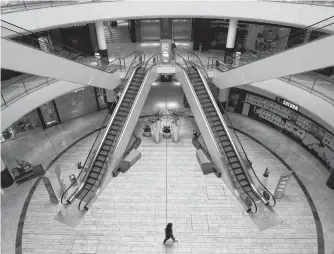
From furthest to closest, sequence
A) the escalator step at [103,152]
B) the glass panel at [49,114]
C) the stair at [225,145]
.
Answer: the glass panel at [49,114] → the escalator step at [103,152] → the stair at [225,145]

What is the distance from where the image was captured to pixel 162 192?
11.6 m

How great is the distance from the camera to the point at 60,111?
16922 mm

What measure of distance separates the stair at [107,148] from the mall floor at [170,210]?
0.63m

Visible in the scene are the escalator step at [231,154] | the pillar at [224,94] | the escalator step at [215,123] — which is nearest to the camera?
the escalator step at [231,154]

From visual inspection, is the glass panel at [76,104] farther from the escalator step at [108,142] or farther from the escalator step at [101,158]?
the escalator step at [101,158]

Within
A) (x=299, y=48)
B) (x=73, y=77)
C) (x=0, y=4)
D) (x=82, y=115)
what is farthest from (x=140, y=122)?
(x=299, y=48)

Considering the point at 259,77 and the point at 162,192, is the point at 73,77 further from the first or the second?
the point at 259,77

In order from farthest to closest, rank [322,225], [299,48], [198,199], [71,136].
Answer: [71,136], [198,199], [322,225], [299,48]

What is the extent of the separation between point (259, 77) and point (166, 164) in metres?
6.17

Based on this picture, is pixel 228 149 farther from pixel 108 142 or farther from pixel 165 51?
pixel 165 51

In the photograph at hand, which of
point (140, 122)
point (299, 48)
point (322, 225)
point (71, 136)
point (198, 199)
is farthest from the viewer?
point (140, 122)

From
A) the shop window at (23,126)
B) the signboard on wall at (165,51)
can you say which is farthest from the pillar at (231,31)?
the shop window at (23,126)

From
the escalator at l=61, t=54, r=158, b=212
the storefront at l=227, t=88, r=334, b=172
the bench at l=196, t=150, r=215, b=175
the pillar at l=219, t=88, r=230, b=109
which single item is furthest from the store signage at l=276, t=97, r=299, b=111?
the escalator at l=61, t=54, r=158, b=212

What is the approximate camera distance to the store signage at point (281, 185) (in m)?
10.5
